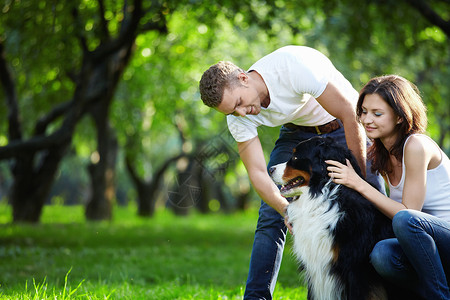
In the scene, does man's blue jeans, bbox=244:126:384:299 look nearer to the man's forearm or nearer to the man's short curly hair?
the man's forearm

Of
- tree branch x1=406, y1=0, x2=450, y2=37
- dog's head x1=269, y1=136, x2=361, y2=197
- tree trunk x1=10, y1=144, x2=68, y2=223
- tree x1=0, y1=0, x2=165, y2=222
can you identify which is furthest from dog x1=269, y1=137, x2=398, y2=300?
tree trunk x1=10, y1=144, x2=68, y2=223

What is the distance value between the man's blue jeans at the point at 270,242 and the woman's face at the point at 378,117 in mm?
393

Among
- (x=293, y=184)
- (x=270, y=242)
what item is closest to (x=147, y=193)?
(x=270, y=242)

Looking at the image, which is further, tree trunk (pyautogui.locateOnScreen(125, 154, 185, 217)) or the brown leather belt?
tree trunk (pyautogui.locateOnScreen(125, 154, 185, 217))

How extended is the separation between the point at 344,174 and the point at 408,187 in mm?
373

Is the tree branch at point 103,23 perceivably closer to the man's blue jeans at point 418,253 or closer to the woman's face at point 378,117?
the woman's face at point 378,117

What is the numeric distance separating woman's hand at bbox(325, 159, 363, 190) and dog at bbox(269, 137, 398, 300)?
47mm

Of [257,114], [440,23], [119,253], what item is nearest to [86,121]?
[119,253]

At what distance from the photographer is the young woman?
2.87 meters

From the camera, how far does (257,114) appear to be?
326 cm

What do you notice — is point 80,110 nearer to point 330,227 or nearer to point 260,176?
point 260,176

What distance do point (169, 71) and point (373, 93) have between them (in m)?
11.0

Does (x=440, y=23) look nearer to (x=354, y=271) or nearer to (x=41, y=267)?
(x=354, y=271)

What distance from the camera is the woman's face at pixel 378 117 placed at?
3.05m
